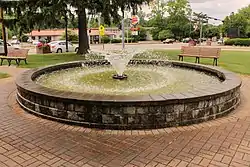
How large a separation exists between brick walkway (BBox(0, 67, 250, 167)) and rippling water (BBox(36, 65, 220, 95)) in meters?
1.59

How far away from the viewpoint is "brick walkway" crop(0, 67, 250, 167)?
3.29 m

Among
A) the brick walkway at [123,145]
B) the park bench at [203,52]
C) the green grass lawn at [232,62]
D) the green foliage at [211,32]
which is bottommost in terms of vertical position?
the brick walkway at [123,145]

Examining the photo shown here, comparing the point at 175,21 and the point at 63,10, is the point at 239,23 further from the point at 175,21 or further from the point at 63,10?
the point at 63,10

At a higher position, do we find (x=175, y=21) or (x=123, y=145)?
(x=175, y=21)

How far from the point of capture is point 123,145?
148 inches

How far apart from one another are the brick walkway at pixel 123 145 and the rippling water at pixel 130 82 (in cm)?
159

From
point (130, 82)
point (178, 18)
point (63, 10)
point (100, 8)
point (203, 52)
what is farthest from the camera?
point (178, 18)

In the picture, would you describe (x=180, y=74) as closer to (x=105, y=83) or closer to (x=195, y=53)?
(x=105, y=83)

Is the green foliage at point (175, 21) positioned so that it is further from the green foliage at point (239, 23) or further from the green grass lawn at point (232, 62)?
the green grass lawn at point (232, 62)

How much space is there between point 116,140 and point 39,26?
511 inches

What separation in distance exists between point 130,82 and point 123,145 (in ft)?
10.6

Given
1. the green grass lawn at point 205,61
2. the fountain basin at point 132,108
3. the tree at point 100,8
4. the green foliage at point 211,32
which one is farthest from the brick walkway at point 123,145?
the green foliage at point 211,32

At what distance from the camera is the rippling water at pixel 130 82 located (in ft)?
19.7

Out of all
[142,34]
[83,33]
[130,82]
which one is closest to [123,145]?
[130,82]
